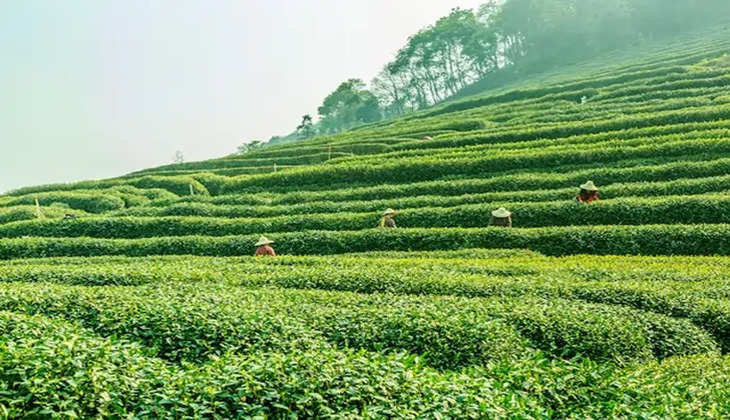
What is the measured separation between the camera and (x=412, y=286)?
53.8ft

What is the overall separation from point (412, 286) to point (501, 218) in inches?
402

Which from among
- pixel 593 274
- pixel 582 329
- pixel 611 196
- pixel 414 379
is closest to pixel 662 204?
pixel 611 196

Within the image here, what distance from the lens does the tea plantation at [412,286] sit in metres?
7.06

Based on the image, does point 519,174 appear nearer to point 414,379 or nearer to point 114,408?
point 414,379

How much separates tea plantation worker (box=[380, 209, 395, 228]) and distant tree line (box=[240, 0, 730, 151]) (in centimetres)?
8827

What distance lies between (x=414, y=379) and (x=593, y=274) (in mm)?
12305

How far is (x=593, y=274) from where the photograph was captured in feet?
58.3

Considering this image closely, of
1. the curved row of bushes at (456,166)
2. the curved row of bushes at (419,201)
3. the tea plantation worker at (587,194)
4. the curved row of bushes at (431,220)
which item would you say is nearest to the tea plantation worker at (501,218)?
the curved row of bushes at (431,220)

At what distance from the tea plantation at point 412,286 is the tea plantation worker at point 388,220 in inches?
20.4

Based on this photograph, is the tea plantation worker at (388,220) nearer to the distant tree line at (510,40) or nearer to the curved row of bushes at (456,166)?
the curved row of bushes at (456,166)

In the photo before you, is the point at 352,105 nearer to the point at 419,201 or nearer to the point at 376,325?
the point at 419,201

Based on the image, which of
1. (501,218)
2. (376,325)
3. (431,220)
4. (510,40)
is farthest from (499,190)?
(510,40)

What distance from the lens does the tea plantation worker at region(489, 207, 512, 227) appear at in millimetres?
24794

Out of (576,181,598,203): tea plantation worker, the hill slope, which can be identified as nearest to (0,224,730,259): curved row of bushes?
the hill slope
